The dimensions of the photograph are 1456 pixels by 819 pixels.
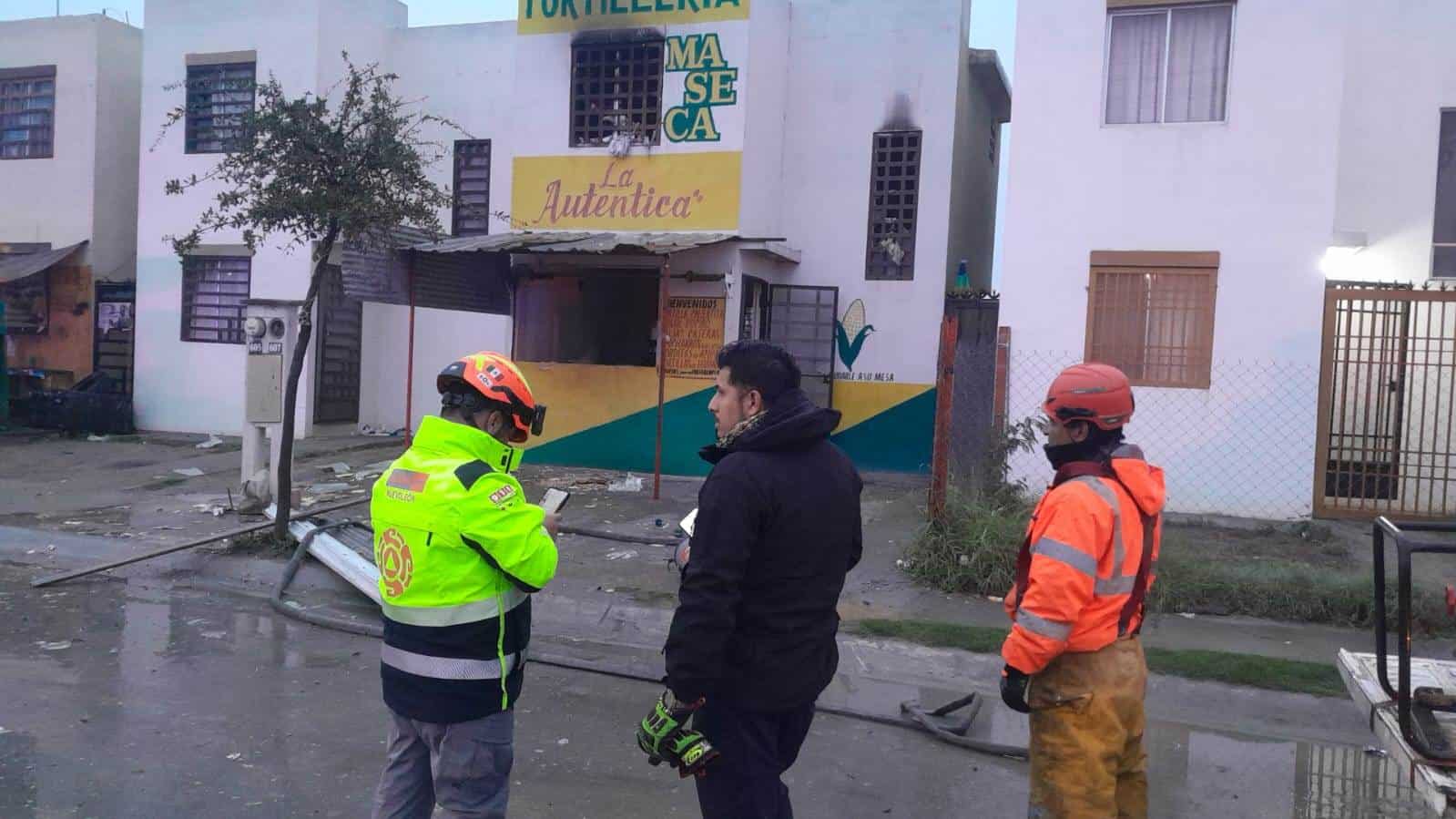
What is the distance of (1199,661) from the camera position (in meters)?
6.31

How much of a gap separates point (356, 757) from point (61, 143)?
16.5 m

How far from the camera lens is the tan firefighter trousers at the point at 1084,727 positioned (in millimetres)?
3121

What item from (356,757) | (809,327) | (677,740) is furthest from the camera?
(809,327)

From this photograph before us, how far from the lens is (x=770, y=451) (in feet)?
9.71

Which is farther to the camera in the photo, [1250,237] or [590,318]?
[590,318]

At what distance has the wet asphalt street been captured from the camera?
14.6 ft

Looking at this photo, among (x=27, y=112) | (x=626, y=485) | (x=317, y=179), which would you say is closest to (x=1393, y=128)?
(x=626, y=485)

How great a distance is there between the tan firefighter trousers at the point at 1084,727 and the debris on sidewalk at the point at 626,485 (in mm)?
8906

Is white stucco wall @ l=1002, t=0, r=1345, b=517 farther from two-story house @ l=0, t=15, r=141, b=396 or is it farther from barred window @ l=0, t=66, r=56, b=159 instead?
barred window @ l=0, t=66, r=56, b=159

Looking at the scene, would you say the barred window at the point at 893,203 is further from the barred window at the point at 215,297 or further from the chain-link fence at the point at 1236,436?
the barred window at the point at 215,297

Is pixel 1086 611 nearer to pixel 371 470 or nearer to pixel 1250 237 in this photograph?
pixel 1250 237

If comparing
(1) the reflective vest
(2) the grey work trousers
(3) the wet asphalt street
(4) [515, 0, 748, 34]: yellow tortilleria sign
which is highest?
(4) [515, 0, 748, 34]: yellow tortilleria sign

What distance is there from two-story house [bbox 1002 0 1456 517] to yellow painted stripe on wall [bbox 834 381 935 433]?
301 cm

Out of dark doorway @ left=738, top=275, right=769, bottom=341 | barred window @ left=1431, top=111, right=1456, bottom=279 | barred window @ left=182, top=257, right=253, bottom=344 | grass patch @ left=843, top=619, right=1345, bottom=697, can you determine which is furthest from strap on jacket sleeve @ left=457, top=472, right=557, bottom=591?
barred window @ left=182, top=257, right=253, bottom=344
